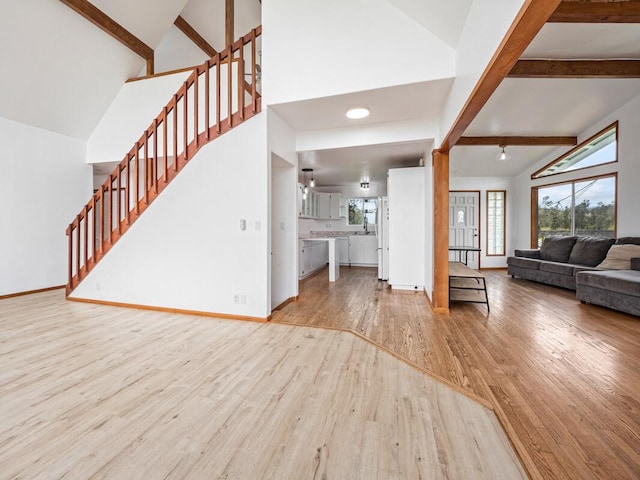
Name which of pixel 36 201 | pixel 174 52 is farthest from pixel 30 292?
pixel 174 52

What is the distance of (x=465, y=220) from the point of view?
7.93 m

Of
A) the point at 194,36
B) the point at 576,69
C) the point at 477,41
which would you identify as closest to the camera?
the point at 477,41

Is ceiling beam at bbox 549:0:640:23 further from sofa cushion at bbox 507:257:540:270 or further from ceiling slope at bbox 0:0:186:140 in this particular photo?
ceiling slope at bbox 0:0:186:140

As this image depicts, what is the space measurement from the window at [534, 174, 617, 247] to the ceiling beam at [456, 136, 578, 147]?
922mm

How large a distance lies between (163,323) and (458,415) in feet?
10.7

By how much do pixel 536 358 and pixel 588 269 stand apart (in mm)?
3367

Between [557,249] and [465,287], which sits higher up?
[557,249]

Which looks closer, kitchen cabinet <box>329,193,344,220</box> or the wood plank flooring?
the wood plank flooring

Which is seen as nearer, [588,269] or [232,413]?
[232,413]

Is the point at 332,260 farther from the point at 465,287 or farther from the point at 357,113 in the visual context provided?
the point at 357,113

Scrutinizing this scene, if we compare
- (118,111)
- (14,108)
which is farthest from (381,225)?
(14,108)

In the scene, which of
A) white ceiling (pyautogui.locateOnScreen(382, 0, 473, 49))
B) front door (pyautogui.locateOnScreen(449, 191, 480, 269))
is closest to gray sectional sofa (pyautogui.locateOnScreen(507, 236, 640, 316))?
front door (pyautogui.locateOnScreen(449, 191, 480, 269))

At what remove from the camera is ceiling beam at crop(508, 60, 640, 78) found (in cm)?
356

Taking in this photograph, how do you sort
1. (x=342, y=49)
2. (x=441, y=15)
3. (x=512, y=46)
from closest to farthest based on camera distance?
(x=512, y=46) < (x=441, y=15) < (x=342, y=49)
